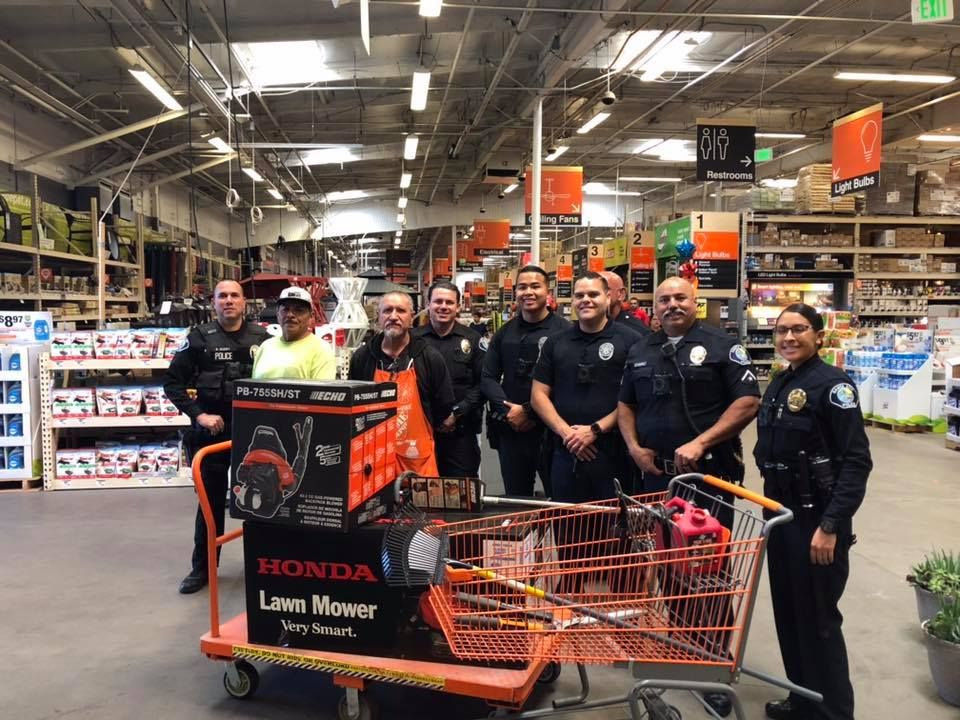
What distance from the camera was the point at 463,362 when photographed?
3840 millimetres

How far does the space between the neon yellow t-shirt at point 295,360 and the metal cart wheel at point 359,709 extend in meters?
1.54

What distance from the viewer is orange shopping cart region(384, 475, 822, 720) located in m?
1.93

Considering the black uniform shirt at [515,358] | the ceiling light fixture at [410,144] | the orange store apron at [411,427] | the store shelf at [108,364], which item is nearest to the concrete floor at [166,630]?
the orange store apron at [411,427]

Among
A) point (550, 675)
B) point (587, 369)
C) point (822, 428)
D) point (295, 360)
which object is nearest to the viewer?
point (822, 428)

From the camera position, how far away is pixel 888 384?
30.8ft

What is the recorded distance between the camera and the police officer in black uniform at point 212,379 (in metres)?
3.85

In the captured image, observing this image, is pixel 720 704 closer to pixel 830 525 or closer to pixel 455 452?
pixel 830 525

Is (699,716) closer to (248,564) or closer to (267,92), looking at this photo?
(248,564)

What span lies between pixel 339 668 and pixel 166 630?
149cm

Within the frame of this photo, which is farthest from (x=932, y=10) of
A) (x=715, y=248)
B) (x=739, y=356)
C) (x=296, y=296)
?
(x=296, y=296)

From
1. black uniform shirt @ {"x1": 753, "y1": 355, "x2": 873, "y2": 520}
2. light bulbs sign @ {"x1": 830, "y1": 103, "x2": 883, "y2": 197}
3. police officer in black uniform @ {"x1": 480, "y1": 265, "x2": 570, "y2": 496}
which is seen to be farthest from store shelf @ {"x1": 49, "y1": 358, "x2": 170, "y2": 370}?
light bulbs sign @ {"x1": 830, "y1": 103, "x2": 883, "y2": 197}

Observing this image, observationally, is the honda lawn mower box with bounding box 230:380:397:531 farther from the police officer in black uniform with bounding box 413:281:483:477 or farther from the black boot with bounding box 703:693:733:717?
the black boot with bounding box 703:693:733:717

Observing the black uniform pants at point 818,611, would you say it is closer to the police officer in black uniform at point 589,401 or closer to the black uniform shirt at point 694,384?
the black uniform shirt at point 694,384

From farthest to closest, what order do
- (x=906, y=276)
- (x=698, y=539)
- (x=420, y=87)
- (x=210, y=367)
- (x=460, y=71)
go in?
(x=906, y=276)
(x=460, y=71)
(x=420, y=87)
(x=210, y=367)
(x=698, y=539)
